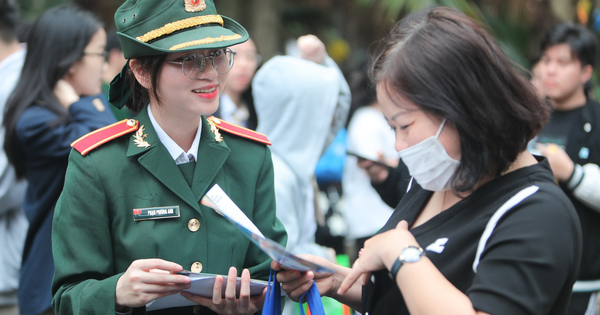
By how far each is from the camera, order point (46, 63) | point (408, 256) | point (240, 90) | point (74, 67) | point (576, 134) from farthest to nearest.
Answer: point (240, 90), point (576, 134), point (74, 67), point (46, 63), point (408, 256)

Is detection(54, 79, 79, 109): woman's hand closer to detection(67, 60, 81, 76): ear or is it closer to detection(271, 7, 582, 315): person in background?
detection(67, 60, 81, 76): ear

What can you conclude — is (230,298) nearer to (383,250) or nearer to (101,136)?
(383,250)

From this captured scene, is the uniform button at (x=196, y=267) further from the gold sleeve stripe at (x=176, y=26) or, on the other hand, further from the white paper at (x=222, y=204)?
the gold sleeve stripe at (x=176, y=26)

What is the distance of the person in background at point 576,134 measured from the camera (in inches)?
116

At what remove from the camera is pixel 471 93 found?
1421mm

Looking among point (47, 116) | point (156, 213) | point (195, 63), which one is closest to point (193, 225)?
point (156, 213)

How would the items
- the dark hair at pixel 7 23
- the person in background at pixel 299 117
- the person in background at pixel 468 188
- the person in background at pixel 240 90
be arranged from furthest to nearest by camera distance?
the person in background at pixel 240 90, the dark hair at pixel 7 23, the person in background at pixel 299 117, the person in background at pixel 468 188

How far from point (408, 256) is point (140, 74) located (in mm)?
1042

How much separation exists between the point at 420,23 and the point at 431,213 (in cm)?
58

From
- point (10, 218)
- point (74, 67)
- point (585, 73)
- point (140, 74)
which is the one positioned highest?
point (140, 74)

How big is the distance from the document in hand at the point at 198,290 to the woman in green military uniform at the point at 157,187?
0.03 meters

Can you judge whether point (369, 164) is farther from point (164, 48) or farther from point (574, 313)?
point (164, 48)

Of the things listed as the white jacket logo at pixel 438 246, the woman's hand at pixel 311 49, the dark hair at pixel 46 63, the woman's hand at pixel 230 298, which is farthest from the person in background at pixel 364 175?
the white jacket logo at pixel 438 246

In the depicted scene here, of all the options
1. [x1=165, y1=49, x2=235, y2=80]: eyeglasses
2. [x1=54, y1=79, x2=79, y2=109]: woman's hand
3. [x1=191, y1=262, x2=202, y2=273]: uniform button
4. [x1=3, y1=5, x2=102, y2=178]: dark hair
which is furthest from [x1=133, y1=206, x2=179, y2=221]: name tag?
[x1=54, y1=79, x2=79, y2=109]: woman's hand
